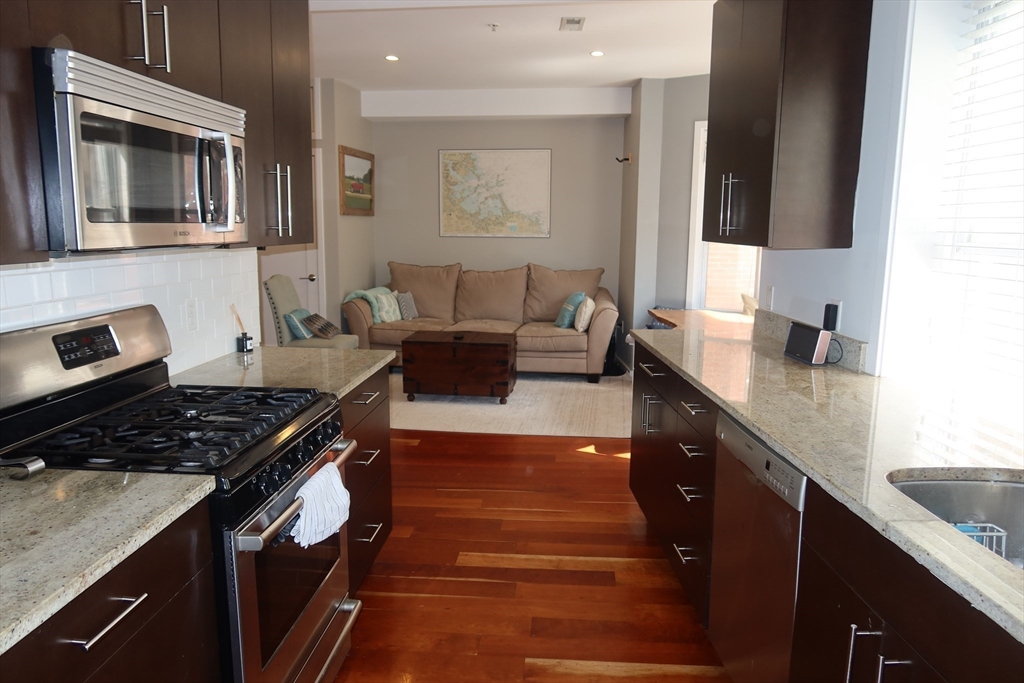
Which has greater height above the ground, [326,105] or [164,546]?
[326,105]

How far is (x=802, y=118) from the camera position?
2357 millimetres

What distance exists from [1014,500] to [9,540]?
186cm

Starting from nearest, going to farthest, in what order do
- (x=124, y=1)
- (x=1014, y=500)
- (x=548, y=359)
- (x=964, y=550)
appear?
(x=964, y=550) → (x=1014, y=500) → (x=124, y=1) → (x=548, y=359)

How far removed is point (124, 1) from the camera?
1562 mm

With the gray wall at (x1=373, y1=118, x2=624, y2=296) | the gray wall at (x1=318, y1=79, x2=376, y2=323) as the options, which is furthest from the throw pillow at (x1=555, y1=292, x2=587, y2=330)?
the gray wall at (x1=318, y1=79, x2=376, y2=323)

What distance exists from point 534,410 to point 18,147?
4176 millimetres

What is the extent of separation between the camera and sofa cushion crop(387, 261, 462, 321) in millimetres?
6891

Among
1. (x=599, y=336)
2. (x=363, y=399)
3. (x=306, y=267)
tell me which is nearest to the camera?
(x=363, y=399)

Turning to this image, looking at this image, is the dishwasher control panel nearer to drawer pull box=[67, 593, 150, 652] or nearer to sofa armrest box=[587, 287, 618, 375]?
drawer pull box=[67, 593, 150, 652]

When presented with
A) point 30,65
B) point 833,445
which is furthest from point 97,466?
point 833,445

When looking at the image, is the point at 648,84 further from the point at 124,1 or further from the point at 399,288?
the point at 124,1

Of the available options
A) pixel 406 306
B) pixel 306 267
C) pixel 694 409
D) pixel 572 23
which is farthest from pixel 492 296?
pixel 694 409

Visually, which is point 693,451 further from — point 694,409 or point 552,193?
point 552,193

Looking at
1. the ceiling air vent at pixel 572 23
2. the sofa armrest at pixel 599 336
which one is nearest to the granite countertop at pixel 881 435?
the ceiling air vent at pixel 572 23
